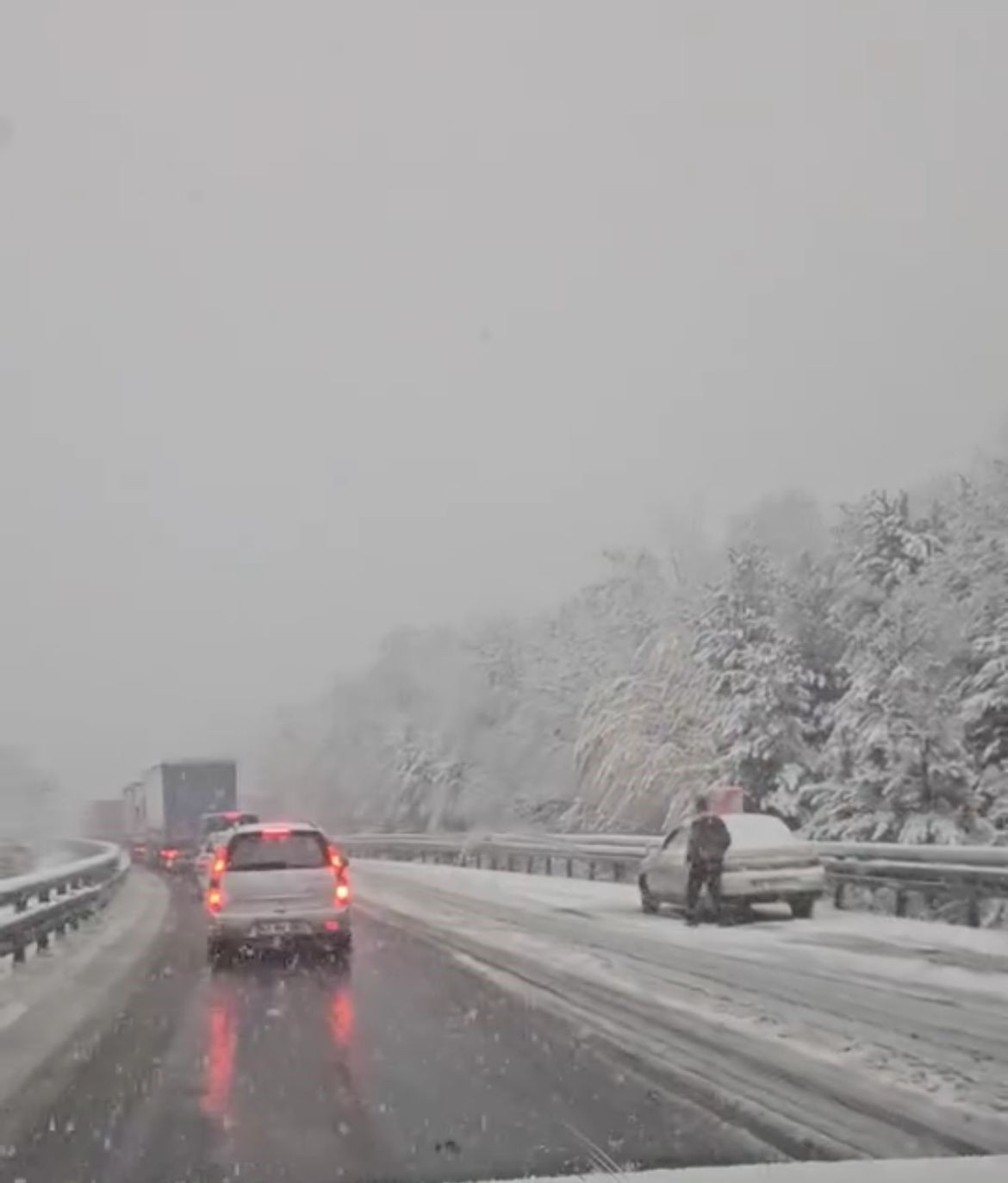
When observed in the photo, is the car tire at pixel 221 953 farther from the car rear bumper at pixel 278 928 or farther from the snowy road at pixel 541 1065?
the snowy road at pixel 541 1065

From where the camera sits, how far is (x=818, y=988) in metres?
12.1

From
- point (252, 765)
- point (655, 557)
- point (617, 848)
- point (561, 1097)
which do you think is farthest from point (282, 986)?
point (252, 765)

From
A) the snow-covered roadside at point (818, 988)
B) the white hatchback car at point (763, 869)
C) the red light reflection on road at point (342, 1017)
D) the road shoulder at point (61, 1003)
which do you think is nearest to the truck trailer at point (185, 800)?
the road shoulder at point (61, 1003)

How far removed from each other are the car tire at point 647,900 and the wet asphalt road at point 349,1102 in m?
7.85

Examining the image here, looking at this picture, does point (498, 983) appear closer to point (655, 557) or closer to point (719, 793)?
point (719, 793)

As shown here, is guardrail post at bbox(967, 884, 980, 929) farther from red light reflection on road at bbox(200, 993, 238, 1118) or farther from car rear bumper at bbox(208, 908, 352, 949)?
red light reflection on road at bbox(200, 993, 238, 1118)

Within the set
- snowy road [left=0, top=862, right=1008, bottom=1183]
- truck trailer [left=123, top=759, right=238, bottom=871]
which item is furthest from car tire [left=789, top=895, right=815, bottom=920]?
truck trailer [left=123, top=759, right=238, bottom=871]

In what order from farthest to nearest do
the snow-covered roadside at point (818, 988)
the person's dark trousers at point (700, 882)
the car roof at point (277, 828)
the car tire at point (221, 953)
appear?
the person's dark trousers at point (700, 882)
the car roof at point (277, 828)
the car tire at point (221, 953)
the snow-covered roadside at point (818, 988)

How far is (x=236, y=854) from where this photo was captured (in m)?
16.8

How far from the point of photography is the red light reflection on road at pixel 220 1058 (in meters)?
8.56

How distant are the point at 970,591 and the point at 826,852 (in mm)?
14218

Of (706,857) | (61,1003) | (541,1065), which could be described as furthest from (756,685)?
(541,1065)

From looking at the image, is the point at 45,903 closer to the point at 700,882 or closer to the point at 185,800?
the point at 700,882

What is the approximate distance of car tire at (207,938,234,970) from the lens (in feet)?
53.5
